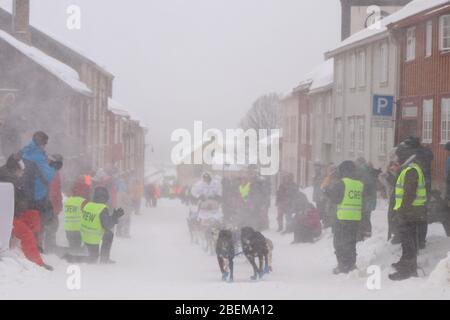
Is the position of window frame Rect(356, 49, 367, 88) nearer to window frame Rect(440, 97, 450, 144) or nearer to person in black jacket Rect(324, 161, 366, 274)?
window frame Rect(440, 97, 450, 144)

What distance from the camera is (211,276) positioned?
14.9 m

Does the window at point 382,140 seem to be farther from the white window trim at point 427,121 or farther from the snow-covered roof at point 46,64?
the snow-covered roof at point 46,64

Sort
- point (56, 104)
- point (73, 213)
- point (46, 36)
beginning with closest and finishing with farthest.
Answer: point (73, 213) < point (56, 104) < point (46, 36)

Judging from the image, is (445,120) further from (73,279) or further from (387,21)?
(73,279)

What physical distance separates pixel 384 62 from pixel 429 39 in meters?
3.84

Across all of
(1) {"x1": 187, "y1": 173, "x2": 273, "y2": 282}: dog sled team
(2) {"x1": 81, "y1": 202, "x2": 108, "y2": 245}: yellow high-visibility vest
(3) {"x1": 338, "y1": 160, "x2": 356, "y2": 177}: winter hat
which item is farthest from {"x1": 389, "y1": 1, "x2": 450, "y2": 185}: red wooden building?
(2) {"x1": 81, "y1": 202, "x2": 108, "y2": 245}: yellow high-visibility vest

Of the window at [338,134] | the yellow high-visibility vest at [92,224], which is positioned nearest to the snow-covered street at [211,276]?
the yellow high-visibility vest at [92,224]

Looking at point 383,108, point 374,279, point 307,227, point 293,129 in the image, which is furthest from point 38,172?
point 293,129

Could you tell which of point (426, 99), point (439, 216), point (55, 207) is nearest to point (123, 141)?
point (426, 99)

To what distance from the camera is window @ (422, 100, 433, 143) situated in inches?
1003

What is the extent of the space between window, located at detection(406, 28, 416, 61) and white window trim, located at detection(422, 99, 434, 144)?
1.68 meters

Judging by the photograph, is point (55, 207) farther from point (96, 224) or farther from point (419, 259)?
point (419, 259)

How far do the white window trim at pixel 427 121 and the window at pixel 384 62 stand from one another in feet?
9.93

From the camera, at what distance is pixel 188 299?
10.2 metres
